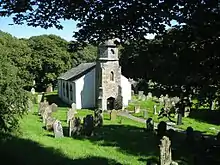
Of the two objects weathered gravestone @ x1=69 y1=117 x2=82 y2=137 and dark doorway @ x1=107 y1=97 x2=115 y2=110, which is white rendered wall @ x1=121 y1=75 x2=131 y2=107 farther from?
weathered gravestone @ x1=69 y1=117 x2=82 y2=137

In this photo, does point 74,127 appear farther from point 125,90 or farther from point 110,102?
point 125,90

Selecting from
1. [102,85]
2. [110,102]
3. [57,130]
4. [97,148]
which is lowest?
[97,148]

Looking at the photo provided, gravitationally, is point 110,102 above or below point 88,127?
above

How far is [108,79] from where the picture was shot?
125ft

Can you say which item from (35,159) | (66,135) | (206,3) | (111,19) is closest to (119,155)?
(35,159)

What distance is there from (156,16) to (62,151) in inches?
376

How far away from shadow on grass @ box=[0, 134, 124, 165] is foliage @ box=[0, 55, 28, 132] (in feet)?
2.72

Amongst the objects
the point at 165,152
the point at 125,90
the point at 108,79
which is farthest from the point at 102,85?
the point at 165,152

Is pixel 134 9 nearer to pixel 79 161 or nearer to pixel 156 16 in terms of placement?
pixel 156 16

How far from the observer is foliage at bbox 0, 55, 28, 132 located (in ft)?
46.4

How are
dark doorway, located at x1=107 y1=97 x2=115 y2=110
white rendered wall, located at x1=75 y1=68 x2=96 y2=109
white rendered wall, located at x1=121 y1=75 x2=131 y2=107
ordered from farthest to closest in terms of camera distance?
white rendered wall, located at x1=121 y1=75 x2=131 y2=107 → white rendered wall, located at x1=75 y1=68 x2=96 y2=109 → dark doorway, located at x1=107 y1=97 x2=115 y2=110

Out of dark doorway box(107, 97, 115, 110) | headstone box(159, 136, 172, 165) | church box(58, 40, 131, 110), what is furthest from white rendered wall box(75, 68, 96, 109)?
headstone box(159, 136, 172, 165)

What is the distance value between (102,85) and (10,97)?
2392 cm

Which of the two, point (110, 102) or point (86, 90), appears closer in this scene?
point (110, 102)
